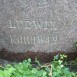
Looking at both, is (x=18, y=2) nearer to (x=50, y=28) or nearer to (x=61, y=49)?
(x=50, y=28)

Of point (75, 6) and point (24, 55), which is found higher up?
point (75, 6)

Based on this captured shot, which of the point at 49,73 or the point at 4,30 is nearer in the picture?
the point at 49,73

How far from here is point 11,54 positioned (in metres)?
4.41

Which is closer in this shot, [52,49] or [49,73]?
[49,73]

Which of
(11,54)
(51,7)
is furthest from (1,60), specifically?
(51,7)

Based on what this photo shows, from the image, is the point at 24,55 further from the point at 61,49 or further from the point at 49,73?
the point at 49,73

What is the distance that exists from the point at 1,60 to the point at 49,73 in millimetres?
1165

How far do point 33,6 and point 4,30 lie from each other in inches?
19.5

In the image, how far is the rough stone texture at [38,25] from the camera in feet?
13.8

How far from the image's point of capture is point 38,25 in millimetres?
4301

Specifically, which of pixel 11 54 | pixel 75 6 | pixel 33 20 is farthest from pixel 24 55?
Result: pixel 75 6

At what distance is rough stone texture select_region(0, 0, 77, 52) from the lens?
421cm

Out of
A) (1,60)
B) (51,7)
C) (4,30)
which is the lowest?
(1,60)

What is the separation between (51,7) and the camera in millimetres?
4211
